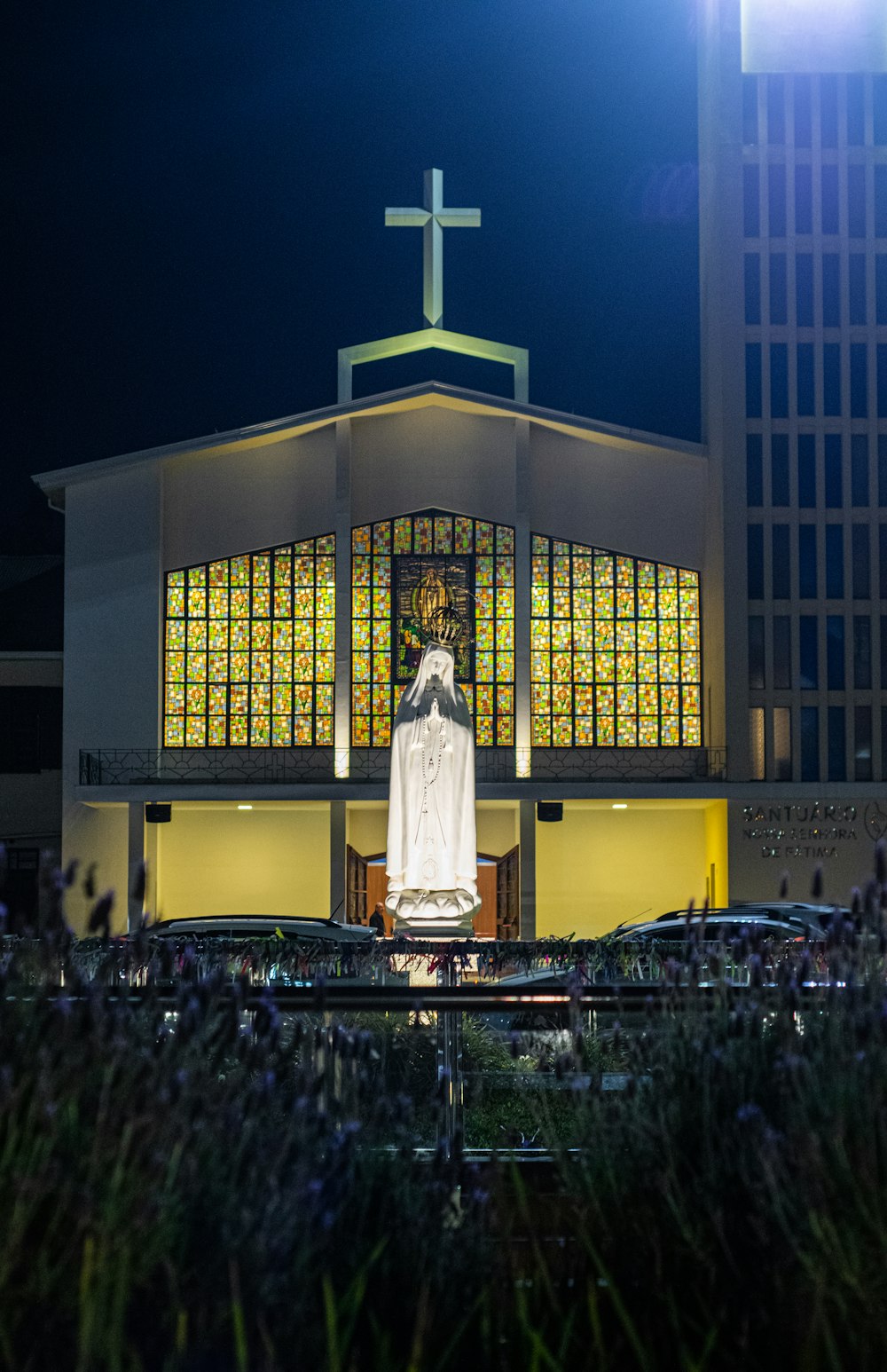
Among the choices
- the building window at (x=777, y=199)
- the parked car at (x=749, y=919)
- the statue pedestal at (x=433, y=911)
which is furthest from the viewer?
the building window at (x=777, y=199)

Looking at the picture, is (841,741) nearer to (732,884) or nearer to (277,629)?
(732,884)

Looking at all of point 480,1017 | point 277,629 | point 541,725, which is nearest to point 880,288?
point 541,725

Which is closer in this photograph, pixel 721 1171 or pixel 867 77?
pixel 721 1171

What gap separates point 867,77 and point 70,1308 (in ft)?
105

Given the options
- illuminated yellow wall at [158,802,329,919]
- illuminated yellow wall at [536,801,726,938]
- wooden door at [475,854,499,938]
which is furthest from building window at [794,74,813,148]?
illuminated yellow wall at [158,802,329,919]

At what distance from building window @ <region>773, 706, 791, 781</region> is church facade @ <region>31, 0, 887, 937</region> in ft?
0.18

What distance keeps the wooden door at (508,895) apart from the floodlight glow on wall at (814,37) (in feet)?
57.4

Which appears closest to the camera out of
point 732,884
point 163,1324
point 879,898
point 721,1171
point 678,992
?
point 163,1324

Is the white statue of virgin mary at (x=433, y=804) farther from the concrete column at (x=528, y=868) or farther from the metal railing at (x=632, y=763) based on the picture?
the metal railing at (x=632, y=763)

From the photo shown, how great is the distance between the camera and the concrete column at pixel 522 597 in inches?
1092

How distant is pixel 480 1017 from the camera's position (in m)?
8.93

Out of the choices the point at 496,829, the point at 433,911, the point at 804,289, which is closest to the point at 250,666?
the point at 496,829

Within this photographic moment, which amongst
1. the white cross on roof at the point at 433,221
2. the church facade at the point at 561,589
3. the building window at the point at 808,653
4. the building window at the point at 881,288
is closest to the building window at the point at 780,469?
the church facade at the point at 561,589

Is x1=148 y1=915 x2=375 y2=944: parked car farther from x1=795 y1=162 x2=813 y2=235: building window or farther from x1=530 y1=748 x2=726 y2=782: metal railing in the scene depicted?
x1=795 y1=162 x2=813 y2=235: building window
